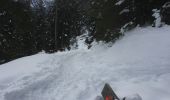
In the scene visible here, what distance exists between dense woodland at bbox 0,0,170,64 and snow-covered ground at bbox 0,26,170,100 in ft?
2.22

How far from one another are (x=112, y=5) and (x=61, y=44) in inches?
1373

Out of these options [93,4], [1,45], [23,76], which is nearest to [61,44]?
[1,45]

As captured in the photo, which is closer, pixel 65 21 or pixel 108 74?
pixel 108 74

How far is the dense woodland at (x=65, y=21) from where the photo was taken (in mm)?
14556

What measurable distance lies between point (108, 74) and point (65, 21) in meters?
41.3

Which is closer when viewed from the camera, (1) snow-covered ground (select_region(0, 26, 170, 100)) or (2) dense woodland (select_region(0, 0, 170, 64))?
(1) snow-covered ground (select_region(0, 26, 170, 100))

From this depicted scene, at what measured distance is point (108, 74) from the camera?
11609 millimetres

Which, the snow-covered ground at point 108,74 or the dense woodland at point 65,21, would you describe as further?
the dense woodland at point 65,21

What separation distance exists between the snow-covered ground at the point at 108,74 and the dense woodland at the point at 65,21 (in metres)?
0.68

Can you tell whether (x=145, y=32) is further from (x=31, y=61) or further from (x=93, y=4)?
(x=31, y=61)

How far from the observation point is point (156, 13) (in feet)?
44.9

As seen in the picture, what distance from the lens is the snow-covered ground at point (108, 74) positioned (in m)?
10.3

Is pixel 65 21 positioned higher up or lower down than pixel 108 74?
lower down

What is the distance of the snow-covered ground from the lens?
10289mm
